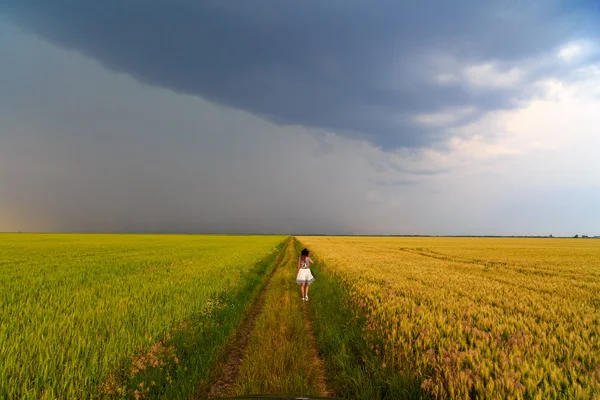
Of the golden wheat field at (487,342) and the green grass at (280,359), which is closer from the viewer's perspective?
the golden wheat field at (487,342)

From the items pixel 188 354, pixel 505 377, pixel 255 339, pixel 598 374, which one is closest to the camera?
pixel 505 377

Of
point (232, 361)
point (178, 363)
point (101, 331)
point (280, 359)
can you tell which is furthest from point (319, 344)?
point (101, 331)

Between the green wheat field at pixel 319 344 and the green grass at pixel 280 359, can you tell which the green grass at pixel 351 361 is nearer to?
the green wheat field at pixel 319 344

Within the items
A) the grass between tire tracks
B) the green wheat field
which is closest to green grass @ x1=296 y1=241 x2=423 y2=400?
the green wheat field

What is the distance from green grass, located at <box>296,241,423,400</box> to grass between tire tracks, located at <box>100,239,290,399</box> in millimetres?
2383

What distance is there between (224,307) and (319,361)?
411 cm

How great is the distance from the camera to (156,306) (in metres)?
7.55

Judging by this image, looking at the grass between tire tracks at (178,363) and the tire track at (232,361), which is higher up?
the grass between tire tracks at (178,363)

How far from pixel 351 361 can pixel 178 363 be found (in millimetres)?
3405

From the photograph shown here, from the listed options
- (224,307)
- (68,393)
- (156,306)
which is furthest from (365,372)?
(156,306)

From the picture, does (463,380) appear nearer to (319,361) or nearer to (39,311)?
(319,361)

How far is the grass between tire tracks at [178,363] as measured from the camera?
160 inches

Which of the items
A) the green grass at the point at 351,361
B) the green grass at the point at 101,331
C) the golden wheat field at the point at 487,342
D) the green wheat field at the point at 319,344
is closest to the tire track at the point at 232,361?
the green wheat field at the point at 319,344

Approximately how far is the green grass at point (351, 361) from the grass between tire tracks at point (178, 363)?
238 cm
